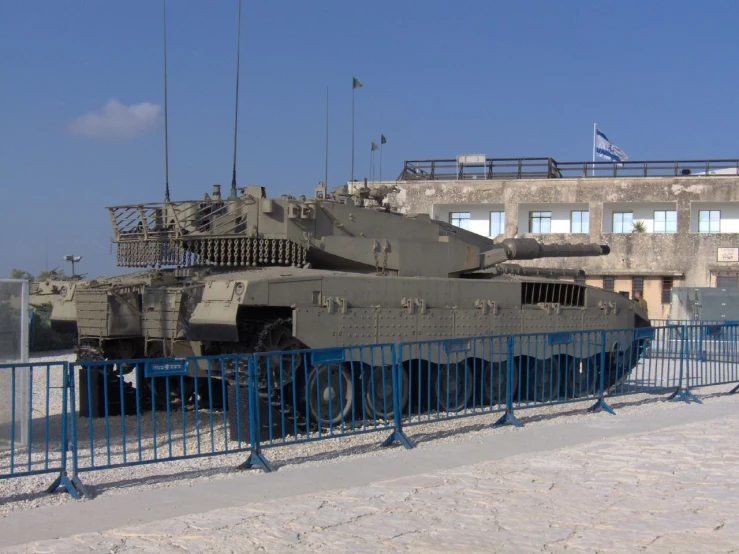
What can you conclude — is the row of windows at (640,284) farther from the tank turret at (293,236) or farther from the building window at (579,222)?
the tank turret at (293,236)

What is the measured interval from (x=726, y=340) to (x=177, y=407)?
908 cm

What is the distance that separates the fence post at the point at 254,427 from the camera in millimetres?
8031

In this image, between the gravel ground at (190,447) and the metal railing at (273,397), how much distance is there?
0.06m

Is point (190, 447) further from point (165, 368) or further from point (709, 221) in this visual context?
point (709, 221)

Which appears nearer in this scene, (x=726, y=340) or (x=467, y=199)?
(x=726, y=340)

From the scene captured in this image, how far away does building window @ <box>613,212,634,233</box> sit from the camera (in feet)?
114

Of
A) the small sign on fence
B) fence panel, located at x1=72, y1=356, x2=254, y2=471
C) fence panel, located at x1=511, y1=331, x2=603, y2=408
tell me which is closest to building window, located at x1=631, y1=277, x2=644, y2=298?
fence panel, located at x1=511, y1=331, x2=603, y2=408

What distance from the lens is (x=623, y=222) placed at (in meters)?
35.0

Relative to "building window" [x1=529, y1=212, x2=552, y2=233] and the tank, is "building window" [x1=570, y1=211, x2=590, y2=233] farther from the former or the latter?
the tank

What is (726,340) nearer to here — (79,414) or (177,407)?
(177,407)

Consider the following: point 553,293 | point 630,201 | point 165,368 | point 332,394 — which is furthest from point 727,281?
point 165,368

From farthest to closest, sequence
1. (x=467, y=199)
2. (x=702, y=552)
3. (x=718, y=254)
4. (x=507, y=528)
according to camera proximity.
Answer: (x=467, y=199) < (x=718, y=254) < (x=507, y=528) < (x=702, y=552)

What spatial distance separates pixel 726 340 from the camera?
49.8 feet

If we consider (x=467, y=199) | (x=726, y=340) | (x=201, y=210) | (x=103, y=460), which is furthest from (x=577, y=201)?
(x=103, y=460)
